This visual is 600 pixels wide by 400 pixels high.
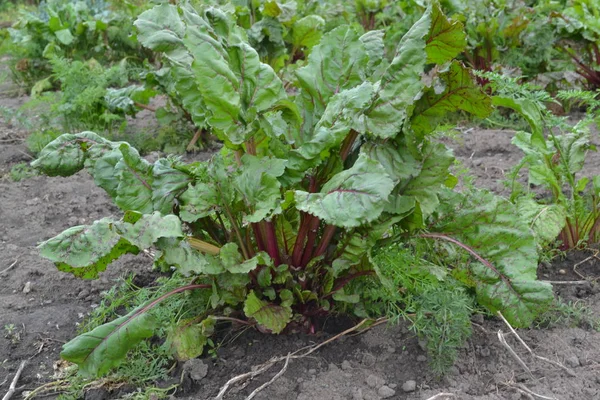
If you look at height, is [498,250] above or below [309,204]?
below

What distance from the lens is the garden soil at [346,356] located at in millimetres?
2389

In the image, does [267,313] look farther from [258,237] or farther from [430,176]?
[430,176]

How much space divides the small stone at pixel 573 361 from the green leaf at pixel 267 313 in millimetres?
1061

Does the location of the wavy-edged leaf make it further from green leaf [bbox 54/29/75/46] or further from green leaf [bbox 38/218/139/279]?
green leaf [bbox 54/29/75/46]

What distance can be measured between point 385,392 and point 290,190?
0.80 meters

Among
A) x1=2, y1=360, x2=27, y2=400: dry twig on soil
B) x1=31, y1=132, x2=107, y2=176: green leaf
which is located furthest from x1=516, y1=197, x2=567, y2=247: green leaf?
x1=2, y1=360, x2=27, y2=400: dry twig on soil

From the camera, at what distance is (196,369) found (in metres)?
2.53

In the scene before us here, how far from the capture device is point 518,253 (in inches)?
99.3

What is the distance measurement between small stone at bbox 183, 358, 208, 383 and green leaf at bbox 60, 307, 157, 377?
24 cm

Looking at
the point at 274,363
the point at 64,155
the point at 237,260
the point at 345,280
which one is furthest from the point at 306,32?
the point at 274,363

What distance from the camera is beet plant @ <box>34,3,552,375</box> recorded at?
2260 millimetres

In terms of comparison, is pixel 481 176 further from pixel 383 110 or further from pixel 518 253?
pixel 383 110

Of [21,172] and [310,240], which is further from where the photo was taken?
[21,172]

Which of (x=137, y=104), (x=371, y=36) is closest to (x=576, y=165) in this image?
(x=371, y=36)
